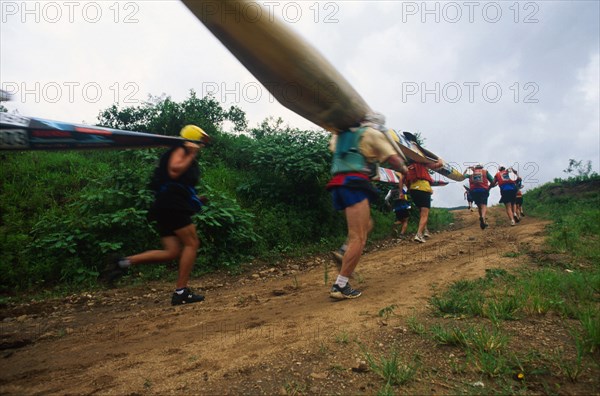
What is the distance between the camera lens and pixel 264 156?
869cm

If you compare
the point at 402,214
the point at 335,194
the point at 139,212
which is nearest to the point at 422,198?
the point at 402,214

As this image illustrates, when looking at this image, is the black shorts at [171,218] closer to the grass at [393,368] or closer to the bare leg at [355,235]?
the bare leg at [355,235]

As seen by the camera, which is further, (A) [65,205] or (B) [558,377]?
(A) [65,205]

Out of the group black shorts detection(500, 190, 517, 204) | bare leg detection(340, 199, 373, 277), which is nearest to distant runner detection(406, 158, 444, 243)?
bare leg detection(340, 199, 373, 277)

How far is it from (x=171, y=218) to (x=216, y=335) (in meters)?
1.33

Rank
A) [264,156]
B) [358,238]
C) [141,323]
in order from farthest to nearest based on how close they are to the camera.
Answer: [264,156]
[358,238]
[141,323]

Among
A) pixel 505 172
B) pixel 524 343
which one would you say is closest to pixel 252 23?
pixel 524 343

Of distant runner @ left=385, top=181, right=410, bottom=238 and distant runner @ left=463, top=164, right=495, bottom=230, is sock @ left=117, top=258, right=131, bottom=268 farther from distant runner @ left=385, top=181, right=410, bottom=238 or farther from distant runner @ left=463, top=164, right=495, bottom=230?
distant runner @ left=463, top=164, right=495, bottom=230

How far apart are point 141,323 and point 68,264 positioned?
2.68 meters

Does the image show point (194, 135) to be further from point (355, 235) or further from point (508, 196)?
point (508, 196)

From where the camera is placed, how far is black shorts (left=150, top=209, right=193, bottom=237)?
356 centimetres

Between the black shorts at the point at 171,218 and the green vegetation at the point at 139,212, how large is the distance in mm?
510

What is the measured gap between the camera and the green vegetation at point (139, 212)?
5371mm

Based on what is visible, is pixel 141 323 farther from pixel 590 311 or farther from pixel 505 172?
pixel 505 172
